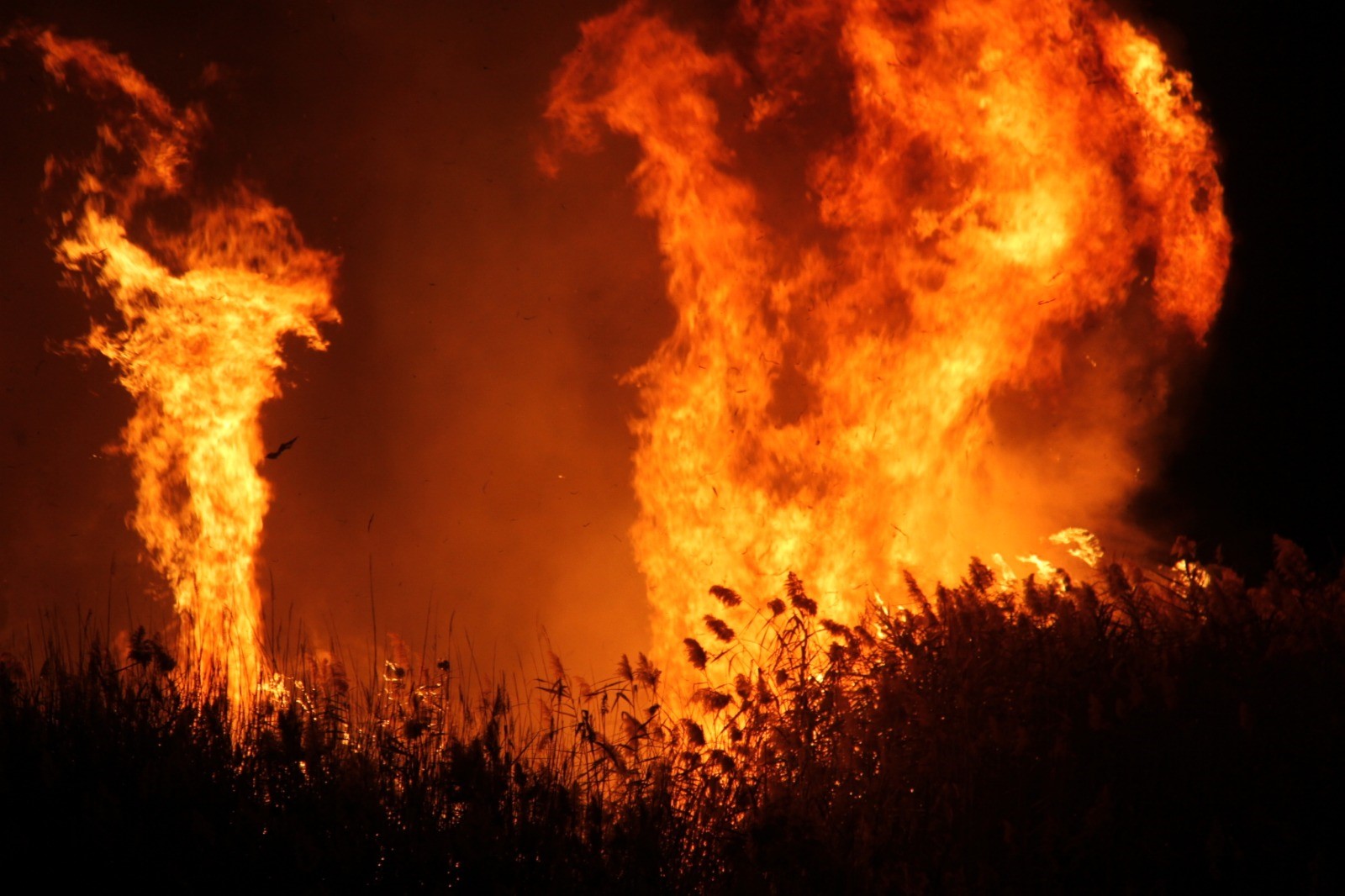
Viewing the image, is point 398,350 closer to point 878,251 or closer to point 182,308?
point 182,308

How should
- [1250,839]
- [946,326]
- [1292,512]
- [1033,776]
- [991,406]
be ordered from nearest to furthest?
[1250,839] < [1033,776] < [946,326] < [991,406] < [1292,512]

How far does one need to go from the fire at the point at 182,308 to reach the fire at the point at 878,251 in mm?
2584

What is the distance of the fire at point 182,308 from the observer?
21.4 feet

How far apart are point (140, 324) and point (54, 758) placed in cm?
444

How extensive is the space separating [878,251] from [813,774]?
13.1ft

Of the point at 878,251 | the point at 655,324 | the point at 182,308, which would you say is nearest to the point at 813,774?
the point at 878,251

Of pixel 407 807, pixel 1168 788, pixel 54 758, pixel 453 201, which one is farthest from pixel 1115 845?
pixel 453 201

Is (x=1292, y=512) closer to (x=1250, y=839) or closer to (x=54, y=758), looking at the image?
(x=1250, y=839)

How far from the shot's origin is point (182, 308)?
6543 millimetres

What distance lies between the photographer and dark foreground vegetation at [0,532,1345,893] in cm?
271

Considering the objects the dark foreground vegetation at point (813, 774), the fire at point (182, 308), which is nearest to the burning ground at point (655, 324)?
the fire at point (182, 308)

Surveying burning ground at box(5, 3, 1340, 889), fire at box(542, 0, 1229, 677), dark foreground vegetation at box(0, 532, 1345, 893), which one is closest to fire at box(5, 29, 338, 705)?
burning ground at box(5, 3, 1340, 889)

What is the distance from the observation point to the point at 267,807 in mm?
2801

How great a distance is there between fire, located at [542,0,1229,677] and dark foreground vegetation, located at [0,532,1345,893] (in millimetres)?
2442
